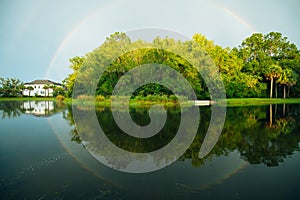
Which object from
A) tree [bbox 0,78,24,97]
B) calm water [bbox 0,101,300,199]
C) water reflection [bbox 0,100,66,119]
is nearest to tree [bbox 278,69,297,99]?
calm water [bbox 0,101,300,199]

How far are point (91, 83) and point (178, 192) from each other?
36.7 m

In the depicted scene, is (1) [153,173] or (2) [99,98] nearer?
(1) [153,173]

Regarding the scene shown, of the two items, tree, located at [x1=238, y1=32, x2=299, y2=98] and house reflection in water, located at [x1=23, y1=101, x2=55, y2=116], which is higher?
tree, located at [x1=238, y1=32, x2=299, y2=98]

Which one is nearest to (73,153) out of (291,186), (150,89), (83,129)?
(83,129)

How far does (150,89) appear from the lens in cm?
3378

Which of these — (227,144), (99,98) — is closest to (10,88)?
(99,98)

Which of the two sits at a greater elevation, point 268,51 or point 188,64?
point 268,51

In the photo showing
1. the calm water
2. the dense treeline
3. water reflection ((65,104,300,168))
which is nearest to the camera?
the calm water

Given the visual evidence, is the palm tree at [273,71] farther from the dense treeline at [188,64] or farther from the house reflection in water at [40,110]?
the house reflection in water at [40,110]

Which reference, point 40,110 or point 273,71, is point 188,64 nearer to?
point 273,71

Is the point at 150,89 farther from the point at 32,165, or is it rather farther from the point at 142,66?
the point at 32,165

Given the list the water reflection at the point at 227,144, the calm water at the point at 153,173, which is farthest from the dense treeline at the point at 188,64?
the calm water at the point at 153,173

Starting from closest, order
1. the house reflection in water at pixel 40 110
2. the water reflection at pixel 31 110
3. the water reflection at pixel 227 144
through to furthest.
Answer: the water reflection at pixel 227 144 → the water reflection at pixel 31 110 → the house reflection in water at pixel 40 110

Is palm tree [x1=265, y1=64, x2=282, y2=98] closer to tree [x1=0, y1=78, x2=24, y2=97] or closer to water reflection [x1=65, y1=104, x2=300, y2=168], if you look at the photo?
water reflection [x1=65, y1=104, x2=300, y2=168]
